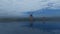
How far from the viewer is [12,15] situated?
6.13 metres

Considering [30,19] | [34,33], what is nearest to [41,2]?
[30,19]

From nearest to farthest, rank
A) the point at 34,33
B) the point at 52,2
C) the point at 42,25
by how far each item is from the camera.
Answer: the point at 34,33, the point at 42,25, the point at 52,2

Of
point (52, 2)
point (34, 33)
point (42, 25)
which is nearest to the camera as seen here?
point (34, 33)

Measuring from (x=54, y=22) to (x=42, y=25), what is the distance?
436 millimetres

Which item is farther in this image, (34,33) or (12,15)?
(12,15)

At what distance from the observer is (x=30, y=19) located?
6.04m

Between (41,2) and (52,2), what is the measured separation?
0.34 meters

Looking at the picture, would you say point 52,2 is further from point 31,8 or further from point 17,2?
point 17,2

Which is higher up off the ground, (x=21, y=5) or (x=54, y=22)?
(x=21, y=5)

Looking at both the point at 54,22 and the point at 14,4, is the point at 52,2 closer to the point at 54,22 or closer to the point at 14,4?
the point at 54,22

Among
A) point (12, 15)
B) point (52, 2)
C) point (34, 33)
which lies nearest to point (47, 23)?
point (52, 2)

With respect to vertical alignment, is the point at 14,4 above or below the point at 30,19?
above

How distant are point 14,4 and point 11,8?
0.52 feet

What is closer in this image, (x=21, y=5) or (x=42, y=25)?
(x=42, y=25)
